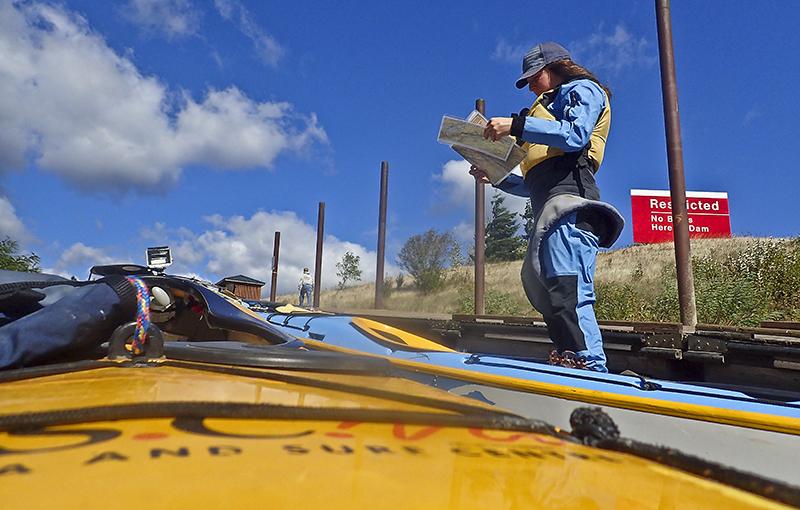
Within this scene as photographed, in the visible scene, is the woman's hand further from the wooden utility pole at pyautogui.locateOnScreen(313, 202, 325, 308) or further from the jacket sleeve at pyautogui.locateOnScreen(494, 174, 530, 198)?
the wooden utility pole at pyautogui.locateOnScreen(313, 202, 325, 308)

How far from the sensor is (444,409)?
1126 millimetres

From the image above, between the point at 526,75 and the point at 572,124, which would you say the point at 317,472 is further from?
the point at 526,75

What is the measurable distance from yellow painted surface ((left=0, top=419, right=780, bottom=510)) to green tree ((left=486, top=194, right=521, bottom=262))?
40.9 meters

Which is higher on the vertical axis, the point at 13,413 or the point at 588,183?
the point at 588,183

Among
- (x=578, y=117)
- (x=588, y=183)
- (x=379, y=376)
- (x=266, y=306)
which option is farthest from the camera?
(x=266, y=306)

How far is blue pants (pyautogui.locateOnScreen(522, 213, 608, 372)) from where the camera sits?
8.07 ft

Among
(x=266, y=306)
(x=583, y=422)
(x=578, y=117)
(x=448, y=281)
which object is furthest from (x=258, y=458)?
(x=448, y=281)

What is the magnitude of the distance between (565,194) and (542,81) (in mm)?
723

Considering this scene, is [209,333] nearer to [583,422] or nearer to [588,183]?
[583,422]

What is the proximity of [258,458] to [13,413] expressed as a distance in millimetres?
429

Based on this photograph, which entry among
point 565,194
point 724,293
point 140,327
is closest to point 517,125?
point 565,194

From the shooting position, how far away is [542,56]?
2.78 m

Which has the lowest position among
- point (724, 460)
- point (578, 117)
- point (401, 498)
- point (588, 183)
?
point (724, 460)

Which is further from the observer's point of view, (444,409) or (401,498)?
(444,409)
